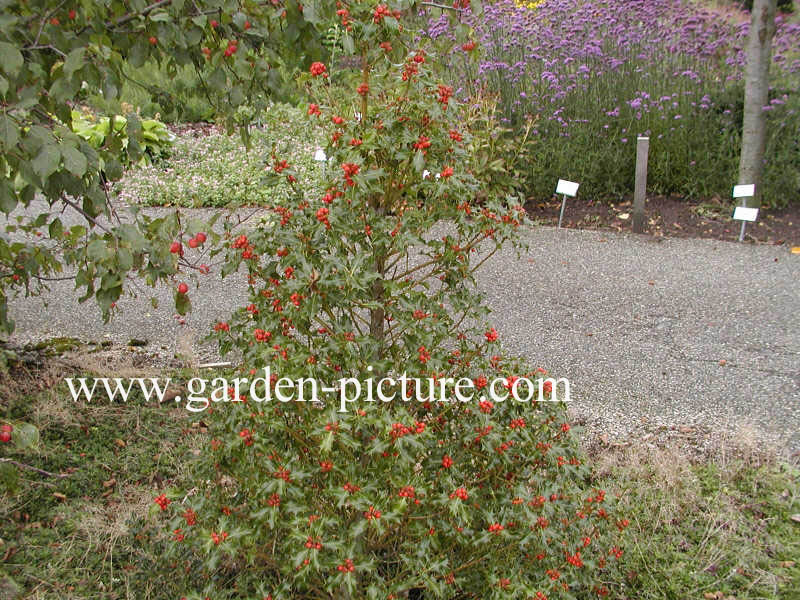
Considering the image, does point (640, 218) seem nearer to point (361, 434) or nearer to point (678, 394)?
point (678, 394)

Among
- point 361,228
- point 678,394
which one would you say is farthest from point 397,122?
point 678,394

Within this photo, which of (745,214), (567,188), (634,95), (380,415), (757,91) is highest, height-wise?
(634,95)

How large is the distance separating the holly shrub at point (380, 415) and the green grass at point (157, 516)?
411mm

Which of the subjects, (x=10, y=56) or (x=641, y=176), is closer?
(x=10, y=56)

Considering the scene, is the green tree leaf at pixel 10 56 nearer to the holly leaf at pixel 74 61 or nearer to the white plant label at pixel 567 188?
the holly leaf at pixel 74 61

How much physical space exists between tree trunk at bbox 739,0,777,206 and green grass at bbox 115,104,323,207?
3.78m

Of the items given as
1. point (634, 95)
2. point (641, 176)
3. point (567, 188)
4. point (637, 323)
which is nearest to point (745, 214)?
point (641, 176)

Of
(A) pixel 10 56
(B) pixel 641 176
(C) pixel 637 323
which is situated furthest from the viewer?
(B) pixel 641 176

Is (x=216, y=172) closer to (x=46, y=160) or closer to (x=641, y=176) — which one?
(x=641, y=176)

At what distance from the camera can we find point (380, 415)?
164 cm

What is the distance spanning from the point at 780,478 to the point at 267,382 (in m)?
2.19

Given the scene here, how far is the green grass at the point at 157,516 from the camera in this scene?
7.45 feet

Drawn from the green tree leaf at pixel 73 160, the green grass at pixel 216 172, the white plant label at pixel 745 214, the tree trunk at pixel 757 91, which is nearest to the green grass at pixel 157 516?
the green tree leaf at pixel 73 160

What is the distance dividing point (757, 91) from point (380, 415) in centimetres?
581
